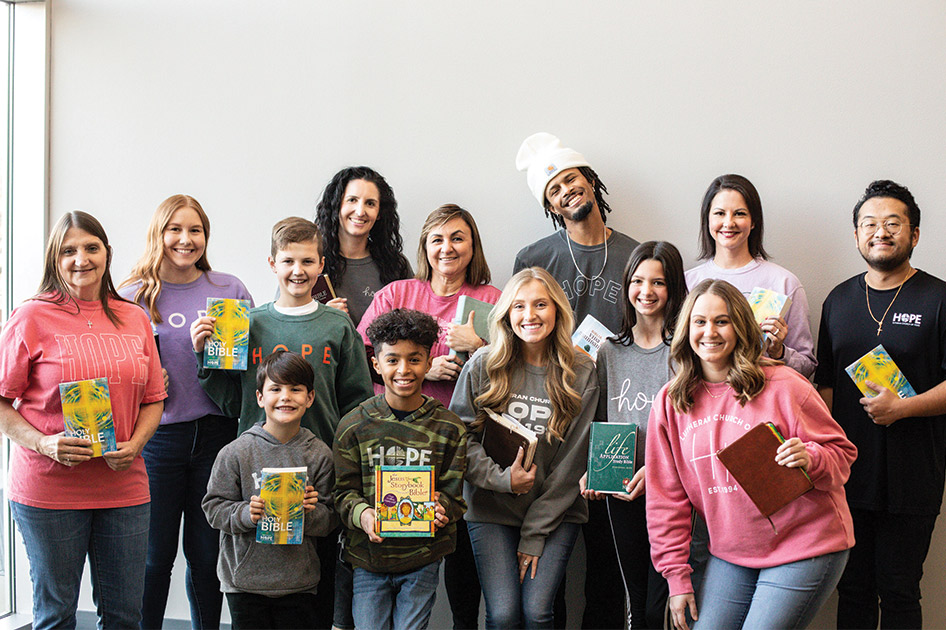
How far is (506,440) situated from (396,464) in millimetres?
402

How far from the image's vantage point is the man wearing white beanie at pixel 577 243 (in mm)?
3562

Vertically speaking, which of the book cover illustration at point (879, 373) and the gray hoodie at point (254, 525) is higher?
the book cover illustration at point (879, 373)

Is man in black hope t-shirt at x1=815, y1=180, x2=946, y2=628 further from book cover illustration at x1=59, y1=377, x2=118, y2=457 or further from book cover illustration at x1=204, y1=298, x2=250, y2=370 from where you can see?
book cover illustration at x1=59, y1=377, x2=118, y2=457

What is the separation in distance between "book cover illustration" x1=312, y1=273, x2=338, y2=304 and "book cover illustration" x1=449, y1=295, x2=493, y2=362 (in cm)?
63

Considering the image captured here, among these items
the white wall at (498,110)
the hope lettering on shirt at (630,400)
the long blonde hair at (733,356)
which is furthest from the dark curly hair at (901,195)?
the hope lettering on shirt at (630,400)

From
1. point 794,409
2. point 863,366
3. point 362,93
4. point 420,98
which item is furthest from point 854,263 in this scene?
point 362,93

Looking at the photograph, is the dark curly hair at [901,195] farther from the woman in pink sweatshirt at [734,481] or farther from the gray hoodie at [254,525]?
the gray hoodie at [254,525]

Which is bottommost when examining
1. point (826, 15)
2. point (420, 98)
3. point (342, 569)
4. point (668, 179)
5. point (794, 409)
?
point (342, 569)

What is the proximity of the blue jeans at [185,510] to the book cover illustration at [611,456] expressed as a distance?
1.56 meters

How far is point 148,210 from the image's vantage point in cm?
440

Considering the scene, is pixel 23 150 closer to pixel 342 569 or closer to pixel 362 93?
pixel 362 93

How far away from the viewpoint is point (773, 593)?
8.19 feet

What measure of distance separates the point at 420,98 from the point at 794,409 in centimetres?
246

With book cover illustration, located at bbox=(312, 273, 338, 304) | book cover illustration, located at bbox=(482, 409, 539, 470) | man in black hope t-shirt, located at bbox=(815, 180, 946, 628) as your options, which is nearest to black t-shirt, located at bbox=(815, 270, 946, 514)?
man in black hope t-shirt, located at bbox=(815, 180, 946, 628)
